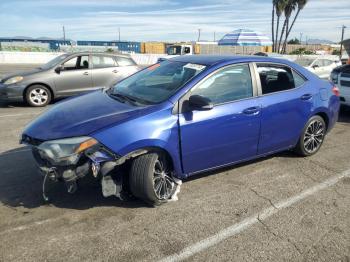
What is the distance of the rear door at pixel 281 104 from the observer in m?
4.64

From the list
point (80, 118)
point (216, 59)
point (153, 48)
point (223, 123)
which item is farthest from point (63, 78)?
point (153, 48)

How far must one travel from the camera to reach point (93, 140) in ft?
11.2

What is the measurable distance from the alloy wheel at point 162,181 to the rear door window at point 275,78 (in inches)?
66.5

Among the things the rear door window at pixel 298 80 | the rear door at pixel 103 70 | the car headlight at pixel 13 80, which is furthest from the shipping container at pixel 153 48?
the rear door window at pixel 298 80

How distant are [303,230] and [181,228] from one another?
3.87 feet

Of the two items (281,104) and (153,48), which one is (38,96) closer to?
(281,104)

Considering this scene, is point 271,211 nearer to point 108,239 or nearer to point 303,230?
point 303,230

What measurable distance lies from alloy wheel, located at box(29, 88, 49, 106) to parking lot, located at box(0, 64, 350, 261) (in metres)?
4.89

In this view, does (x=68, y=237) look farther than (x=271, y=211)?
No

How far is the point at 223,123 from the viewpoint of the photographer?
4.15m

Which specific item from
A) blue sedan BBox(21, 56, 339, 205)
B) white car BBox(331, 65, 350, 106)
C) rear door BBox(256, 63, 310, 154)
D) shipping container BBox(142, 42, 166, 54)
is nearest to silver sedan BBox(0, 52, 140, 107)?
blue sedan BBox(21, 56, 339, 205)

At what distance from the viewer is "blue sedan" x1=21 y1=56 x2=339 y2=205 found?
11.4 feet

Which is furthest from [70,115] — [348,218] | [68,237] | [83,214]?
[348,218]

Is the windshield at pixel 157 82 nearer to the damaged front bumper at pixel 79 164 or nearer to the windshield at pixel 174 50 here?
the damaged front bumper at pixel 79 164
